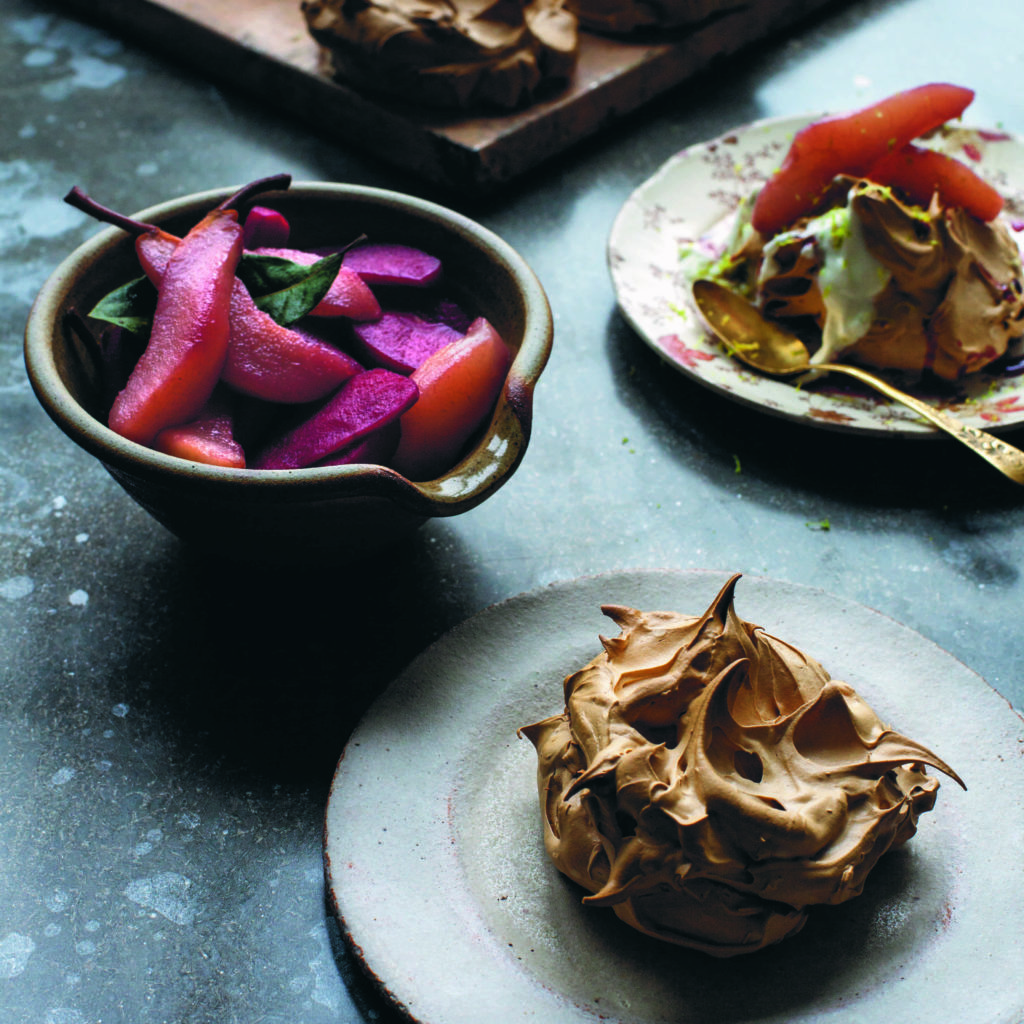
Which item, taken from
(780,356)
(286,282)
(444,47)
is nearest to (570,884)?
(286,282)

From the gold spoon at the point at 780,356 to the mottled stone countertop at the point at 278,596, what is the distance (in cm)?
7

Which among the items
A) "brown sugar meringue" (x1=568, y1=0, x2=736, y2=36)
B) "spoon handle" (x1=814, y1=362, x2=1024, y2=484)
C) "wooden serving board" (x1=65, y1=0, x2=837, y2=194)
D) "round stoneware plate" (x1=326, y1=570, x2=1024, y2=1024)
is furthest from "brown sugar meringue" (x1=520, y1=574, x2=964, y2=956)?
"brown sugar meringue" (x1=568, y1=0, x2=736, y2=36)

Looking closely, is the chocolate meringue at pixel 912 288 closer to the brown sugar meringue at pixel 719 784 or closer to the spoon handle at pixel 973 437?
the spoon handle at pixel 973 437

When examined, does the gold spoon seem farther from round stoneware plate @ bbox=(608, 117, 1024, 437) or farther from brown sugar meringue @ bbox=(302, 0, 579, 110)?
brown sugar meringue @ bbox=(302, 0, 579, 110)

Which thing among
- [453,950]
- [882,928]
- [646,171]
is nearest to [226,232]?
[453,950]

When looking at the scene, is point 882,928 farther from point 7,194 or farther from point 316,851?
point 7,194

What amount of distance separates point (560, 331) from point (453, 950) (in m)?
0.89

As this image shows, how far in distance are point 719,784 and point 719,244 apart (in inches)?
37.2

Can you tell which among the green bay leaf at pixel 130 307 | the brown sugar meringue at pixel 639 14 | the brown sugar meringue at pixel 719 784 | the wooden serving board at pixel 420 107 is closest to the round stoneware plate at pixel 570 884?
the brown sugar meringue at pixel 719 784

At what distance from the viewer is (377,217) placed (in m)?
1.07

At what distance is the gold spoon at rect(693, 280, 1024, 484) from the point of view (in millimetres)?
1080

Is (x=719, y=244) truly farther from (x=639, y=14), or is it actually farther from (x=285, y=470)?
(x=285, y=470)

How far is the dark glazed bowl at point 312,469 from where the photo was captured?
2.55ft

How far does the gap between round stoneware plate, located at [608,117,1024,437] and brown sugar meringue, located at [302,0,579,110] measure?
0.30 metres
